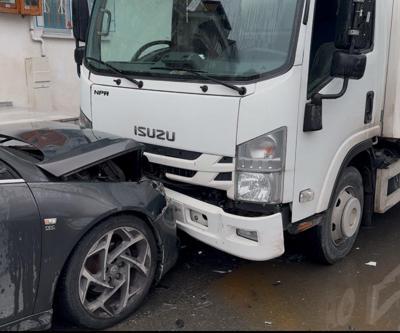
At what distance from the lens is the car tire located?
3010 mm

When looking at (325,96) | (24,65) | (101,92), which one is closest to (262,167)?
(325,96)

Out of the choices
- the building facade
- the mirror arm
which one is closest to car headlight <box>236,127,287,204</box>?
the mirror arm

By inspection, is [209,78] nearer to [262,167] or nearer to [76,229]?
[262,167]

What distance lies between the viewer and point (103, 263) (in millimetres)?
3156

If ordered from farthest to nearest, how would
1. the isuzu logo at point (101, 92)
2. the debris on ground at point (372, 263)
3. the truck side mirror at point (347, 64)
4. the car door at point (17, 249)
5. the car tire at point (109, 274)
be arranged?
the debris on ground at point (372, 263) < the isuzu logo at point (101, 92) < the truck side mirror at point (347, 64) < the car tire at point (109, 274) < the car door at point (17, 249)

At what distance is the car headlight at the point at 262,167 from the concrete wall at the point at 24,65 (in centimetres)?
604

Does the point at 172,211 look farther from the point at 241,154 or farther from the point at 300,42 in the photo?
the point at 300,42

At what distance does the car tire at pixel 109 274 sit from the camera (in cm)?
301

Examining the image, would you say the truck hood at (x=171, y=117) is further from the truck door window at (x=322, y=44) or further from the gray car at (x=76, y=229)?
the truck door window at (x=322, y=44)

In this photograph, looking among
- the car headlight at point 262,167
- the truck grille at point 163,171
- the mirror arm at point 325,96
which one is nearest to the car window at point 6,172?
the truck grille at point 163,171

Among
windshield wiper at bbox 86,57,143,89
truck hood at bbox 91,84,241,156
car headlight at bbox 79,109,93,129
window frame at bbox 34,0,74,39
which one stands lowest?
car headlight at bbox 79,109,93,129

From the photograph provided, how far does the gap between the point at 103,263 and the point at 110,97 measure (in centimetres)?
136

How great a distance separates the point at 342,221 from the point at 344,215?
2.0 inches

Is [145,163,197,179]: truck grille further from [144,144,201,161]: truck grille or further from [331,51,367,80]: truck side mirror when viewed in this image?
[331,51,367,80]: truck side mirror
